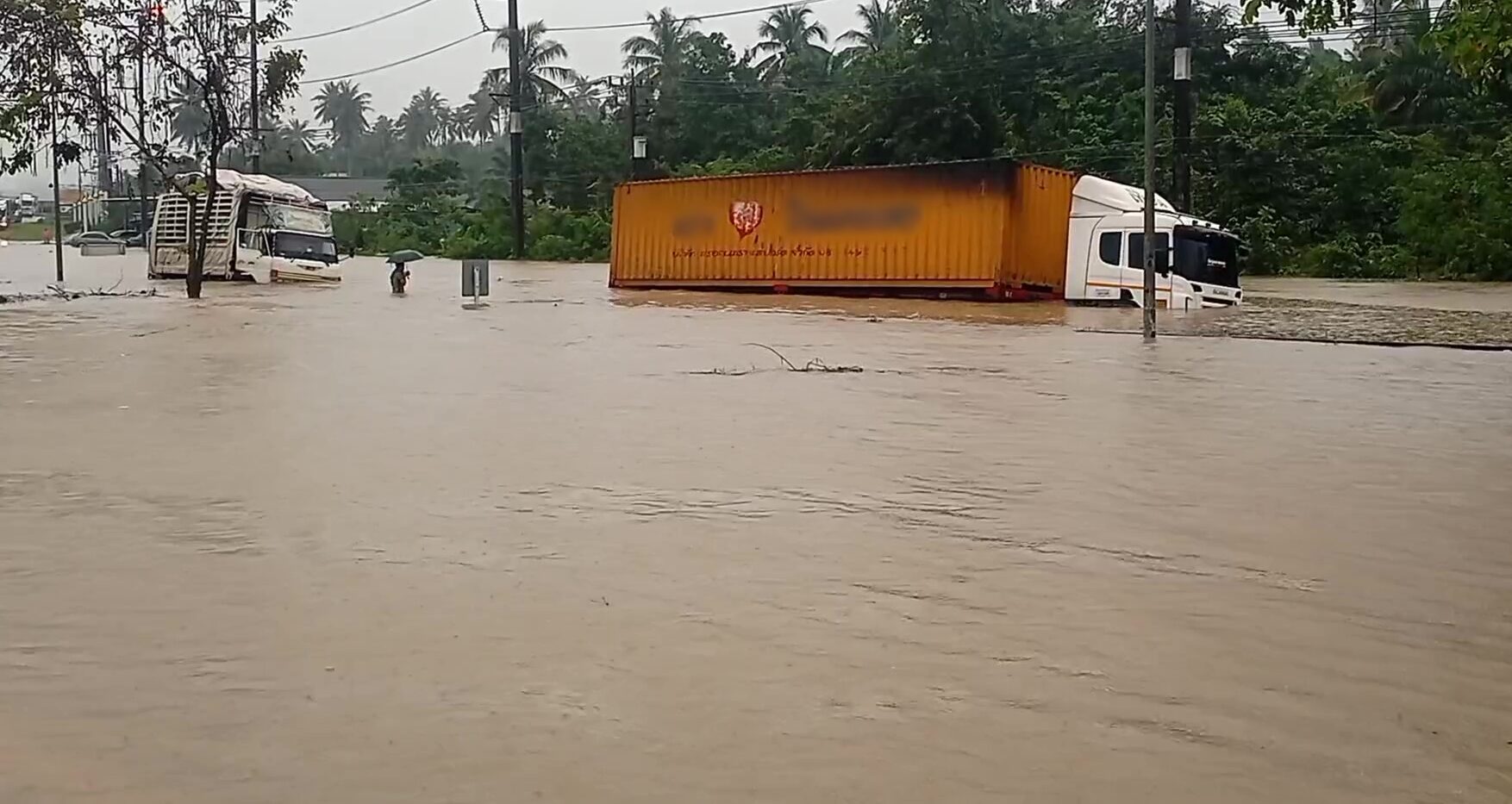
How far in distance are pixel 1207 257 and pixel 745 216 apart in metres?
9.63

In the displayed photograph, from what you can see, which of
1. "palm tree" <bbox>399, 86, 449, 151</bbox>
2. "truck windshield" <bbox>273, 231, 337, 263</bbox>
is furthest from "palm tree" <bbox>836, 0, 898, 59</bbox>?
"palm tree" <bbox>399, 86, 449, 151</bbox>

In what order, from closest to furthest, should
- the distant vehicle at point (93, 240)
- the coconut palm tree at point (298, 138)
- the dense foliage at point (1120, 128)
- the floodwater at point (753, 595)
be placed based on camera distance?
1. the floodwater at point (753, 595)
2. the dense foliage at point (1120, 128)
3. the distant vehicle at point (93, 240)
4. the coconut palm tree at point (298, 138)

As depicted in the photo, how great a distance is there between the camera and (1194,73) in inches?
1928

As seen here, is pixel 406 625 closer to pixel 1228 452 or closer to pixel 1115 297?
pixel 1228 452

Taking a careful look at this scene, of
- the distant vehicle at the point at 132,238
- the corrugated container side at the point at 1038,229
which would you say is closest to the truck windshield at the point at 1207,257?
the corrugated container side at the point at 1038,229

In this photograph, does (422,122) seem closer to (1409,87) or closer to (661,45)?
(661,45)

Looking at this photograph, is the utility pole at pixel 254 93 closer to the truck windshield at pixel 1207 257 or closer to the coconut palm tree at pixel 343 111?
the truck windshield at pixel 1207 257

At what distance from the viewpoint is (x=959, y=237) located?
28.9 metres

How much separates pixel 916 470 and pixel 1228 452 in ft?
7.20

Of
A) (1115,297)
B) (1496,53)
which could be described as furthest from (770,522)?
(1115,297)

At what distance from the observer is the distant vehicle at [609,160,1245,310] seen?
1085 inches

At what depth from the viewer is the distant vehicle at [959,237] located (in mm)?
27547

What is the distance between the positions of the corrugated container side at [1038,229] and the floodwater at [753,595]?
1450cm

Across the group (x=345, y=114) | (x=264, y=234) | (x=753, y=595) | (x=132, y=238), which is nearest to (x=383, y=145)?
(x=345, y=114)
